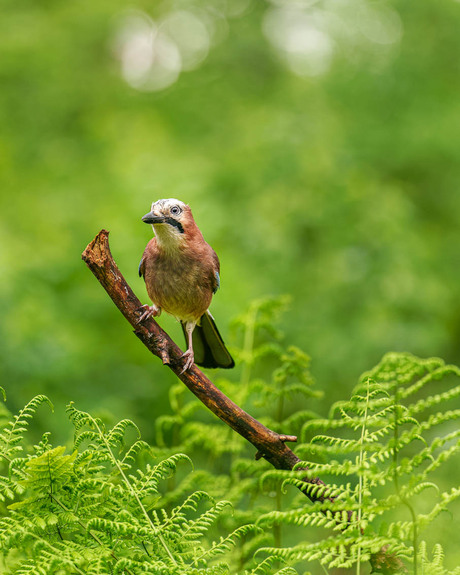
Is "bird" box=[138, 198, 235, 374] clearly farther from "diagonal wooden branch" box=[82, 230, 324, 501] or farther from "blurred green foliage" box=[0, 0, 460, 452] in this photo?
"blurred green foliage" box=[0, 0, 460, 452]

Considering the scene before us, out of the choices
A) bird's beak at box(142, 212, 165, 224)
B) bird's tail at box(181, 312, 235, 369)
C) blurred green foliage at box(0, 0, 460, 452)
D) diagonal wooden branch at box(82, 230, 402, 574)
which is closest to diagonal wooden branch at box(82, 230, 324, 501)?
diagonal wooden branch at box(82, 230, 402, 574)

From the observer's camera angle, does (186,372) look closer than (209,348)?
Yes

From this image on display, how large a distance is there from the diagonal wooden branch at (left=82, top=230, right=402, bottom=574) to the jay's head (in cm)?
75

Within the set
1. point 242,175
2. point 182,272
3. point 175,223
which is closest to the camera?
point 175,223

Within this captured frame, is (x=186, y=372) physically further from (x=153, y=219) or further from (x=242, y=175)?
(x=242, y=175)

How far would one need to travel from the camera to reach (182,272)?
3205 mm

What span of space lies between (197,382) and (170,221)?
1090mm

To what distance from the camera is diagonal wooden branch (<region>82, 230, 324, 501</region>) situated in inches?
76.5

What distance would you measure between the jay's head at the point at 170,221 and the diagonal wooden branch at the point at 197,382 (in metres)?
0.75

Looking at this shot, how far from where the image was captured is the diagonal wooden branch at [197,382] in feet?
6.33

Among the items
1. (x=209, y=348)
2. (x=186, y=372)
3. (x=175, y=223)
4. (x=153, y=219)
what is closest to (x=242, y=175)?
(x=209, y=348)

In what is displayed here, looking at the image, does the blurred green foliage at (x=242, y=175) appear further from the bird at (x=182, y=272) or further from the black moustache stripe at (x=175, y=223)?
the black moustache stripe at (x=175, y=223)

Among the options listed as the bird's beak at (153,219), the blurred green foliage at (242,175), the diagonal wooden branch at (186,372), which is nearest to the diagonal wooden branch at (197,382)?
Result: the diagonal wooden branch at (186,372)

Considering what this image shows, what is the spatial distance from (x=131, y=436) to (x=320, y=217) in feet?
12.8
